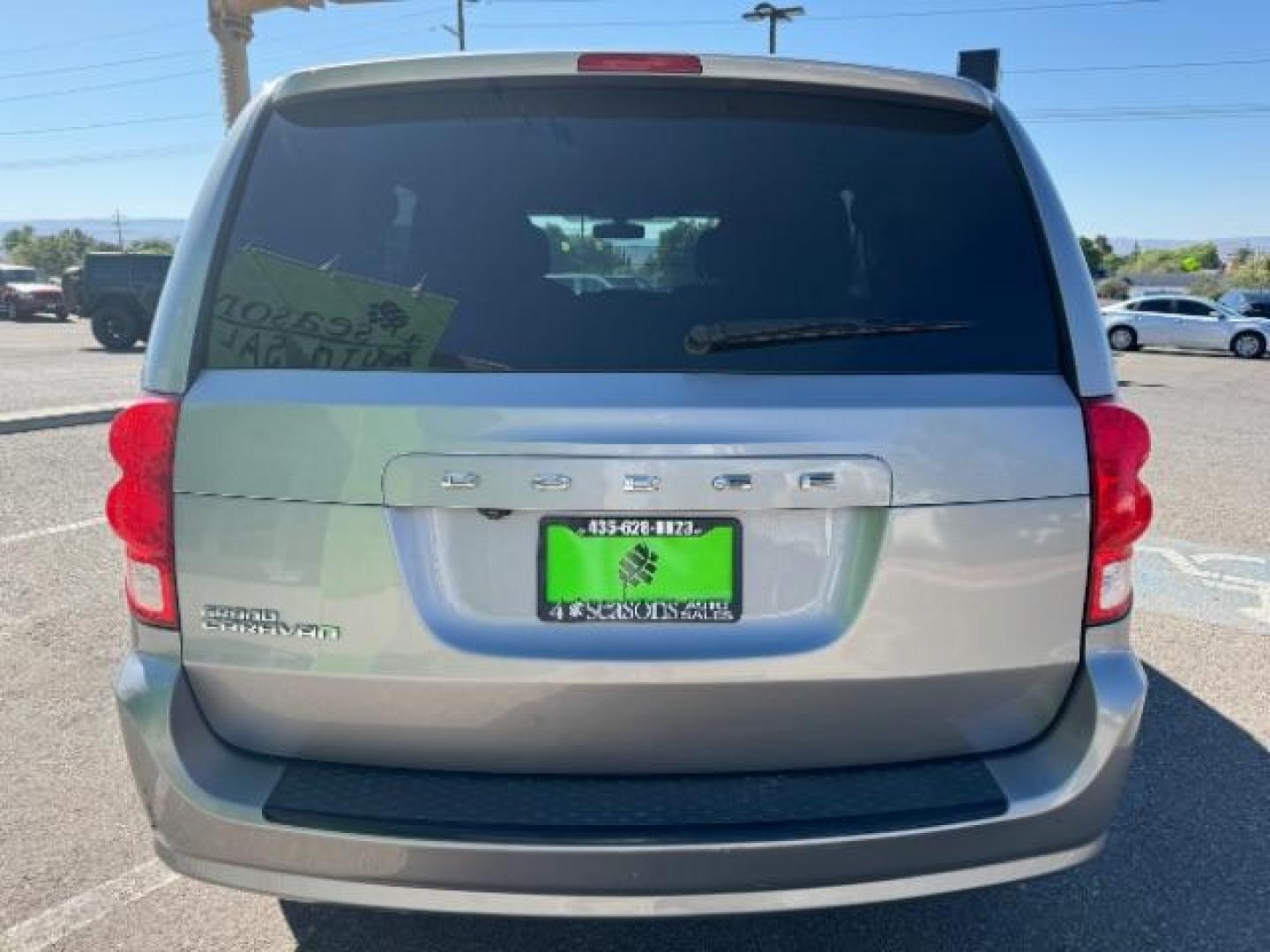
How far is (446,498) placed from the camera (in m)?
1.82

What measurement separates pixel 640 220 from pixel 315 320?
73cm

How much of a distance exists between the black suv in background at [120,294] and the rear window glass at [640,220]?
21061 millimetres

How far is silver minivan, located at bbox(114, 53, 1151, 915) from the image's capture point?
183cm

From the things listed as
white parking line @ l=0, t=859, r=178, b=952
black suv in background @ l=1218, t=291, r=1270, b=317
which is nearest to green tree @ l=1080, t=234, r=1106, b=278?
white parking line @ l=0, t=859, r=178, b=952

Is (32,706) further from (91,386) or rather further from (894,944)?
(91,386)

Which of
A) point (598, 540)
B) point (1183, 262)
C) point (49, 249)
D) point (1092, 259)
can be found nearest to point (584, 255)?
point (598, 540)

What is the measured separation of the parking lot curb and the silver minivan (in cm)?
872

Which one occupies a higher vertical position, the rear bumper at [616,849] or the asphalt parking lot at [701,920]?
the rear bumper at [616,849]

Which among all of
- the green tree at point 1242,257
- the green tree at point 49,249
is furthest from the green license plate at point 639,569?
the green tree at point 1242,257

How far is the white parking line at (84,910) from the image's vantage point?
245 cm

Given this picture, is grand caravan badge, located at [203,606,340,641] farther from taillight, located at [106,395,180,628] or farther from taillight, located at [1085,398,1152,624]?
taillight, located at [1085,398,1152,624]

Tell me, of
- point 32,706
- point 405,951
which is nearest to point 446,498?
point 405,951

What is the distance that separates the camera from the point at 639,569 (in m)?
1.84

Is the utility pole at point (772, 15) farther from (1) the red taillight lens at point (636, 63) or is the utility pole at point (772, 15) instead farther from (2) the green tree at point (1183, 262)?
(2) the green tree at point (1183, 262)
